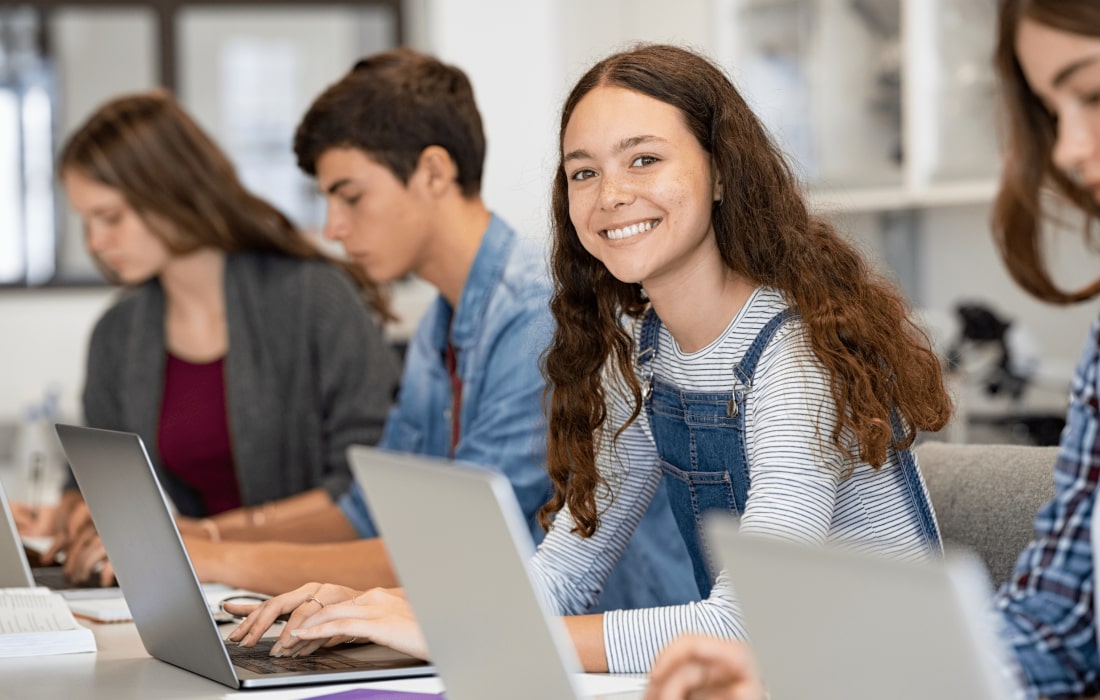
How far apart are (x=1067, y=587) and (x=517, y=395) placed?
96 centimetres

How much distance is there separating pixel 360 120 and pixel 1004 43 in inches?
45.4

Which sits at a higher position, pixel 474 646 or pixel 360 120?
pixel 360 120

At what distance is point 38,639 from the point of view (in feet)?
4.98

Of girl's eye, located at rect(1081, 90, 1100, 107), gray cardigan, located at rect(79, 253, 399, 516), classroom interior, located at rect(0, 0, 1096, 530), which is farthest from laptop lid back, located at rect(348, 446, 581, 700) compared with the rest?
classroom interior, located at rect(0, 0, 1096, 530)

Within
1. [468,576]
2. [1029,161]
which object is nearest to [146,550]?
[468,576]

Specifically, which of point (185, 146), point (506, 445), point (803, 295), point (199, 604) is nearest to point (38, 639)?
point (199, 604)

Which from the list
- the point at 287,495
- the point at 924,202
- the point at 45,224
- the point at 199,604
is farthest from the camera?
the point at 45,224

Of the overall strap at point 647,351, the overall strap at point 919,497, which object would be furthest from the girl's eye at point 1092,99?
the overall strap at point 647,351

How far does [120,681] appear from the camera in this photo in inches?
53.7

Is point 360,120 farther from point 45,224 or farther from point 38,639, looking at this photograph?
point 45,224

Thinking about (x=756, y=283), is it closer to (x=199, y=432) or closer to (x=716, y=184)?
(x=716, y=184)

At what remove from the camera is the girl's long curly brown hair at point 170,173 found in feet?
8.36

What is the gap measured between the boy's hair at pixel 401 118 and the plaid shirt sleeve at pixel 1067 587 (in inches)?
46.0

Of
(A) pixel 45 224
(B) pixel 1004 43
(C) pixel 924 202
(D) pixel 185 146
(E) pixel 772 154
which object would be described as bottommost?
(A) pixel 45 224
